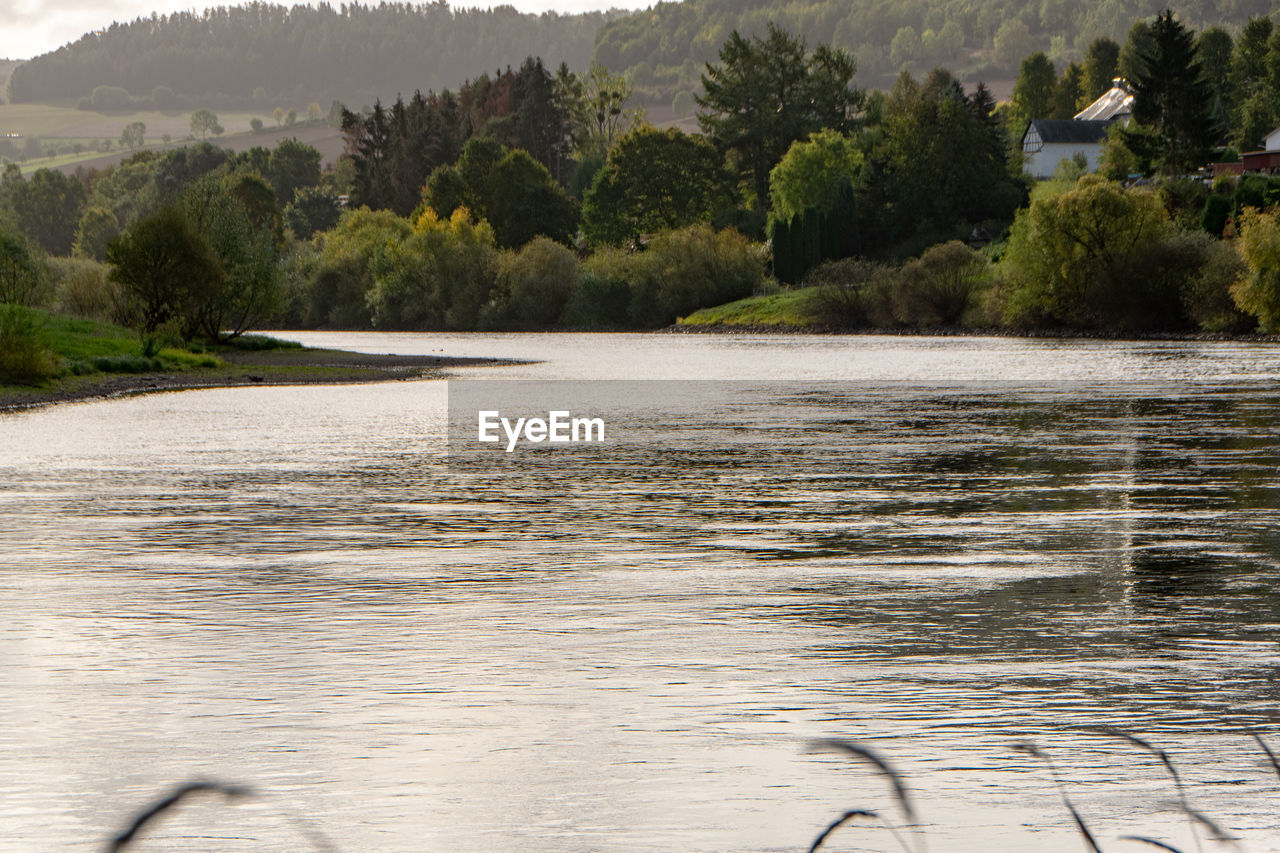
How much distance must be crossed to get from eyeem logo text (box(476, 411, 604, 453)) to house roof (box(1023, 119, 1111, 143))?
16231 cm

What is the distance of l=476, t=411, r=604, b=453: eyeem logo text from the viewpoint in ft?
113

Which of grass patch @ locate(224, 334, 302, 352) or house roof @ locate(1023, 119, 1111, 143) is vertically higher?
house roof @ locate(1023, 119, 1111, 143)

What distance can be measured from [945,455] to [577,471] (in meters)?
7.12

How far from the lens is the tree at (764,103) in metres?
160

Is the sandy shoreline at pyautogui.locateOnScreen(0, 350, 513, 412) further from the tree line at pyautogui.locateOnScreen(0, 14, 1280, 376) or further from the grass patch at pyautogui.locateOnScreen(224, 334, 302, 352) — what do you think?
the tree line at pyautogui.locateOnScreen(0, 14, 1280, 376)

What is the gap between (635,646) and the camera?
12.5 meters

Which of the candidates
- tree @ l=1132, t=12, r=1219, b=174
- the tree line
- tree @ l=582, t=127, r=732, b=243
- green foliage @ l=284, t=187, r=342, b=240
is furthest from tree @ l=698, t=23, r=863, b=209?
green foliage @ l=284, t=187, r=342, b=240

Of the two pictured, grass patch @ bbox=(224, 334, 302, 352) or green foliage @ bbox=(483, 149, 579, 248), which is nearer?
grass patch @ bbox=(224, 334, 302, 352)

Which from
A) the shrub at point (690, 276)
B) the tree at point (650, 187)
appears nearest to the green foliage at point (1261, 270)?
the shrub at point (690, 276)

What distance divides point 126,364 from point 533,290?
242 feet

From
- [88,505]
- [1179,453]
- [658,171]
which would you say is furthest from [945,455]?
[658,171]

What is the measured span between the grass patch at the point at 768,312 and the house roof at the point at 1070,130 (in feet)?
257

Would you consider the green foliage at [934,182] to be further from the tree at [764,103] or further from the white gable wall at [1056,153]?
the white gable wall at [1056,153]

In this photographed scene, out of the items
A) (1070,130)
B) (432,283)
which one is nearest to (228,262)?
(432,283)
